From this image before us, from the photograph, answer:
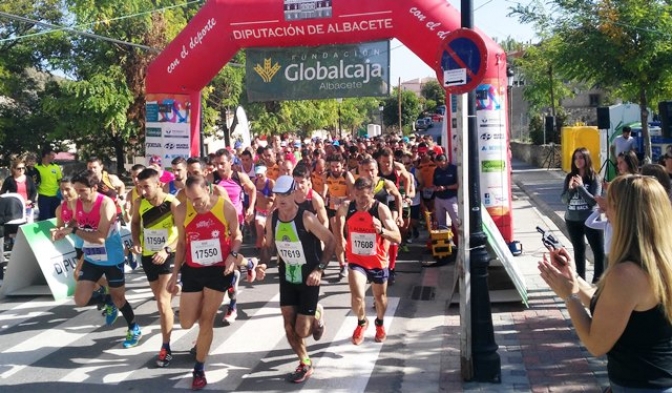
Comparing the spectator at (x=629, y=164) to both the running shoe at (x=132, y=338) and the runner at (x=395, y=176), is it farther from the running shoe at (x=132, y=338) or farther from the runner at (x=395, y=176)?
the running shoe at (x=132, y=338)

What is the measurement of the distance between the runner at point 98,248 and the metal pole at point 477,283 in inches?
141

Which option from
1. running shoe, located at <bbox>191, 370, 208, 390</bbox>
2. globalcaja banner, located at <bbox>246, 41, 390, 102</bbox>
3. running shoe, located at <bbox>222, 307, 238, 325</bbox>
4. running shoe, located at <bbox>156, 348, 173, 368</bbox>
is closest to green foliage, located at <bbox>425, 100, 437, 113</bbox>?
globalcaja banner, located at <bbox>246, 41, 390, 102</bbox>

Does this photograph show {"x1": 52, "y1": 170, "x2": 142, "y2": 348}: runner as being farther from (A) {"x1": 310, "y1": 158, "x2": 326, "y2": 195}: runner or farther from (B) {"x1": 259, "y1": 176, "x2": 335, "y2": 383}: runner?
(A) {"x1": 310, "y1": 158, "x2": 326, "y2": 195}: runner

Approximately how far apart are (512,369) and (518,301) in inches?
85.4

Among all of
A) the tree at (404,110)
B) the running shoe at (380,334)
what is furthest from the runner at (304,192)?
the tree at (404,110)

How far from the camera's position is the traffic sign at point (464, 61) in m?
5.43

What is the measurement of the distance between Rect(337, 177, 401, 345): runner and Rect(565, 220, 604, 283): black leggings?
2.34 metres

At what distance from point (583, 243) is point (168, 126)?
7080mm

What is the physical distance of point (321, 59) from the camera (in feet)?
36.0

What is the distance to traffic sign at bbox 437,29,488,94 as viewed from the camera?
5434mm

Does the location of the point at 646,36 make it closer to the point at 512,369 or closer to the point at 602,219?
the point at 602,219

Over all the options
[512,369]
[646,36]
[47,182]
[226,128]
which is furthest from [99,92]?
[512,369]

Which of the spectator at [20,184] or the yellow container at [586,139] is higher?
the yellow container at [586,139]

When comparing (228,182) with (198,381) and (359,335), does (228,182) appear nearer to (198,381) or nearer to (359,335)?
(359,335)
